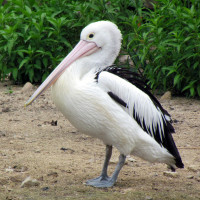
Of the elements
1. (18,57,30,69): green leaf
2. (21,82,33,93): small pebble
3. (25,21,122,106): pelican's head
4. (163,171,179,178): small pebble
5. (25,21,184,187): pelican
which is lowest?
(21,82,33,93): small pebble

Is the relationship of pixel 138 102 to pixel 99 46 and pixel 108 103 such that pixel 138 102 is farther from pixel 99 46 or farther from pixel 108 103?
pixel 99 46

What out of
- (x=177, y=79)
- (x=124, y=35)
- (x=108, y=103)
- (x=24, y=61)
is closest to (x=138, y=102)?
(x=108, y=103)

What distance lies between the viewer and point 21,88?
6.95 meters

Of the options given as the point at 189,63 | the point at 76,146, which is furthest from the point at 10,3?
the point at 76,146

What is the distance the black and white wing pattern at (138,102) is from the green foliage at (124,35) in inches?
94.6

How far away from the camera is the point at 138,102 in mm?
3322

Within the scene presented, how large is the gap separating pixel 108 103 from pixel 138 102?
27 cm

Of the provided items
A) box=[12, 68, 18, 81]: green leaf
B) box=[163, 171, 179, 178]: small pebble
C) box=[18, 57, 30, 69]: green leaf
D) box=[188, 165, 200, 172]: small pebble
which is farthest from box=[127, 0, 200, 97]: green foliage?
box=[163, 171, 179, 178]: small pebble

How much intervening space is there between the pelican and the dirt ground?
0.20 meters

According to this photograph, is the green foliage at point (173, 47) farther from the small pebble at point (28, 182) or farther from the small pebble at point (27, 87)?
the small pebble at point (28, 182)

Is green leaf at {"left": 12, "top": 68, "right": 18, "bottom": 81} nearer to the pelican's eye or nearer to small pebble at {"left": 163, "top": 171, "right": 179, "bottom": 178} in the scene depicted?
the pelican's eye

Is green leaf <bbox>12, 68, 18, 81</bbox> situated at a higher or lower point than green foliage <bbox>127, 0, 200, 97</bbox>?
lower

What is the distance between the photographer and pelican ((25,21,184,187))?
3156mm

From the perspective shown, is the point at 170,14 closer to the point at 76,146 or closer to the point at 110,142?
the point at 76,146
